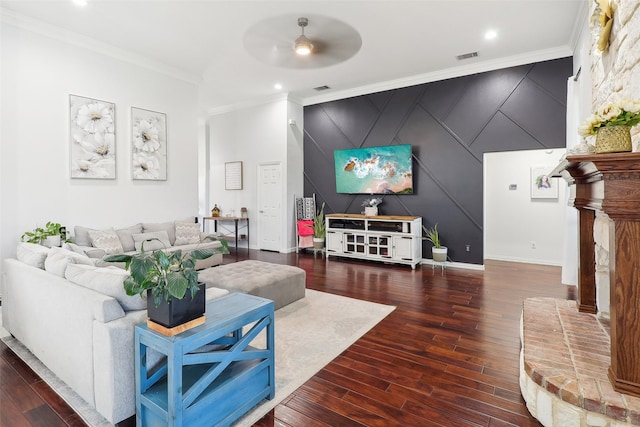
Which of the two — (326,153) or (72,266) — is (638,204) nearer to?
(72,266)

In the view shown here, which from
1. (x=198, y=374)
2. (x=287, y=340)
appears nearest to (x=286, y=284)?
(x=287, y=340)

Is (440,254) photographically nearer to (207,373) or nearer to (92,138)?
(207,373)

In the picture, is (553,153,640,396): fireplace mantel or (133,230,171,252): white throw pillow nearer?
(553,153,640,396): fireplace mantel

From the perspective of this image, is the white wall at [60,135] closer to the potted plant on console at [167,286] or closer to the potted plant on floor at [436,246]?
the potted plant on console at [167,286]

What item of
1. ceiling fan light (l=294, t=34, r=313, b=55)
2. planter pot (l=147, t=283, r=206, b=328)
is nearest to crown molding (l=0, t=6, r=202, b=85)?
ceiling fan light (l=294, t=34, r=313, b=55)

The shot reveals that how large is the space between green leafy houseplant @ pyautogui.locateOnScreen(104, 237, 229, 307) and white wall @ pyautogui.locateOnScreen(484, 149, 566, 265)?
551cm

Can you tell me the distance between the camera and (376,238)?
6.11 m

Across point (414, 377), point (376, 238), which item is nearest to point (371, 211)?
point (376, 238)

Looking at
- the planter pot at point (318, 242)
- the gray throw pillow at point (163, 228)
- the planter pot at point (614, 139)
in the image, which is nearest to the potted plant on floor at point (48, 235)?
the gray throw pillow at point (163, 228)

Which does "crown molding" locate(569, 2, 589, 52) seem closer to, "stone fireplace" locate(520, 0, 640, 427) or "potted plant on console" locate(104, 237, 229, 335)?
"stone fireplace" locate(520, 0, 640, 427)

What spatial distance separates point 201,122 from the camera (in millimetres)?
8977

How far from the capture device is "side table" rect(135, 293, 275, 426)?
1.57 meters

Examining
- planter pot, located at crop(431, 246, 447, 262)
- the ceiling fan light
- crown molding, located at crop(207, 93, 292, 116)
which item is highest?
crown molding, located at crop(207, 93, 292, 116)

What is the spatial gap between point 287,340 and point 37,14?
495cm
